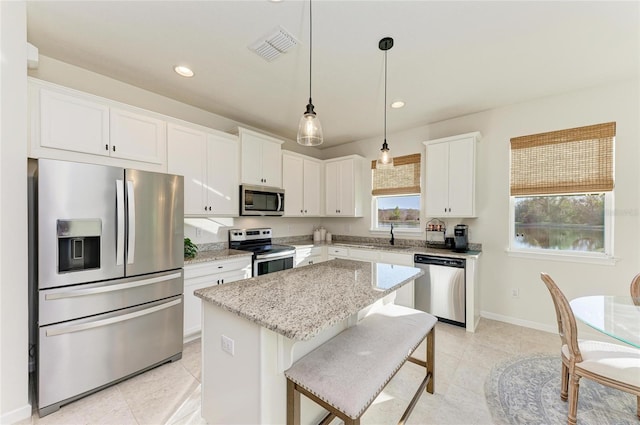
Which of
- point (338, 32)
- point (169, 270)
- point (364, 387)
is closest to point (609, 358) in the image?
point (364, 387)

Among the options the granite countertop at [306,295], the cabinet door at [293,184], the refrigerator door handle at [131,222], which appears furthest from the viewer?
the cabinet door at [293,184]

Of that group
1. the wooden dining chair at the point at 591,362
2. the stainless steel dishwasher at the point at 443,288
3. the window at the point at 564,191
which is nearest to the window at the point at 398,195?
the stainless steel dishwasher at the point at 443,288

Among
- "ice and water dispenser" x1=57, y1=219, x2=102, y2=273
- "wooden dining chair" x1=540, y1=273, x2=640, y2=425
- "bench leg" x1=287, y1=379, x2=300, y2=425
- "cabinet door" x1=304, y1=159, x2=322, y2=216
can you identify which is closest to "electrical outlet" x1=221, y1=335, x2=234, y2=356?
"bench leg" x1=287, y1=379, x2=300, y2=425

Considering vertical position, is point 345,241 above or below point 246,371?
above

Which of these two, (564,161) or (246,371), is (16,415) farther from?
(564,161)

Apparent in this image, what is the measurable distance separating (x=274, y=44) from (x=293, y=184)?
2.42m

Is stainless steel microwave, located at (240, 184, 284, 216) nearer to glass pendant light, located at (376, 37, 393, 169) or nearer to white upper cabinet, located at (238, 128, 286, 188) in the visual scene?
white upper cabinet, located at (238, 128, 286, 188)

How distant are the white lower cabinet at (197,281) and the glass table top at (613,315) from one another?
3.11m

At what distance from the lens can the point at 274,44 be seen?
208cm

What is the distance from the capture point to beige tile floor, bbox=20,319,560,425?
175 centimetres

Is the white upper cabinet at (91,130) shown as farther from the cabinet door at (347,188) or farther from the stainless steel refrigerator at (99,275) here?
the cabinet door at (347,188)

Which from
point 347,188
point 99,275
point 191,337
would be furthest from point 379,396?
point 347,188

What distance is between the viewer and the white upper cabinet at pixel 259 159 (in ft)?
11.6

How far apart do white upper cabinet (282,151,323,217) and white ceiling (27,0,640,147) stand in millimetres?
1211
